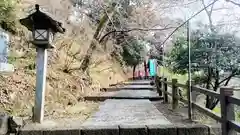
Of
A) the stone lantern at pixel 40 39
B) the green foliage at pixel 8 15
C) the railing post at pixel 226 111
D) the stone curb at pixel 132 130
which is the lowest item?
the stone curb at pixel 132 130

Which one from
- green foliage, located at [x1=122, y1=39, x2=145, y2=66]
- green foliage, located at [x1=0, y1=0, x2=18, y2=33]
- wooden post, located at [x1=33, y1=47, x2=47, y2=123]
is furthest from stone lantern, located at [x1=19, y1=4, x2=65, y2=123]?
green foliage, located at [x1=122, y1=39, x2=145, y2=66]

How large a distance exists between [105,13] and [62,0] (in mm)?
2081

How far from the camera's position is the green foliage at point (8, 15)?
549 centimetres

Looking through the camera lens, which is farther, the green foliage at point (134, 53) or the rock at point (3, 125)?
the green foliage at point (134, 53)

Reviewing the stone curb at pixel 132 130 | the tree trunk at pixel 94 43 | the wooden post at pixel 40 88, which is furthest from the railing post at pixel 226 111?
the tree trunk at pixel 94 43

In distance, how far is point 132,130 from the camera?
388 centimetres

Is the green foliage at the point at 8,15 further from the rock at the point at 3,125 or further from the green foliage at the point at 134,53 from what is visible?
the green foliage at the point at 134,53

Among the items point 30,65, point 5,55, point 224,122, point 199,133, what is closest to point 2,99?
point 5,55

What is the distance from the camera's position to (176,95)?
561 centimetres

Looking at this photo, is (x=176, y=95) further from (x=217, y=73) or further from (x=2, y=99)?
(x=2, y=99)

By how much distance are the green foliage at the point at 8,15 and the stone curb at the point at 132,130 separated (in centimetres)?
299

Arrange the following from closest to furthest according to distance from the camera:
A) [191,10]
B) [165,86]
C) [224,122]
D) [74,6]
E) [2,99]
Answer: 1. [224,122]
2. [2,99]
3. [191,10]
4. [165,86]
5. [74,6]

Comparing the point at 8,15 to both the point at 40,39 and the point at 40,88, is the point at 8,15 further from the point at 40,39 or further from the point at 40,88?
the point at 40,88

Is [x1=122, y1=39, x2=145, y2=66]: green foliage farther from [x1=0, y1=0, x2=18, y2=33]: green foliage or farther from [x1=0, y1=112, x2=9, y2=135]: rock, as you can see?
[x1=0, y1=112, x2=9, y2=135]: rock
